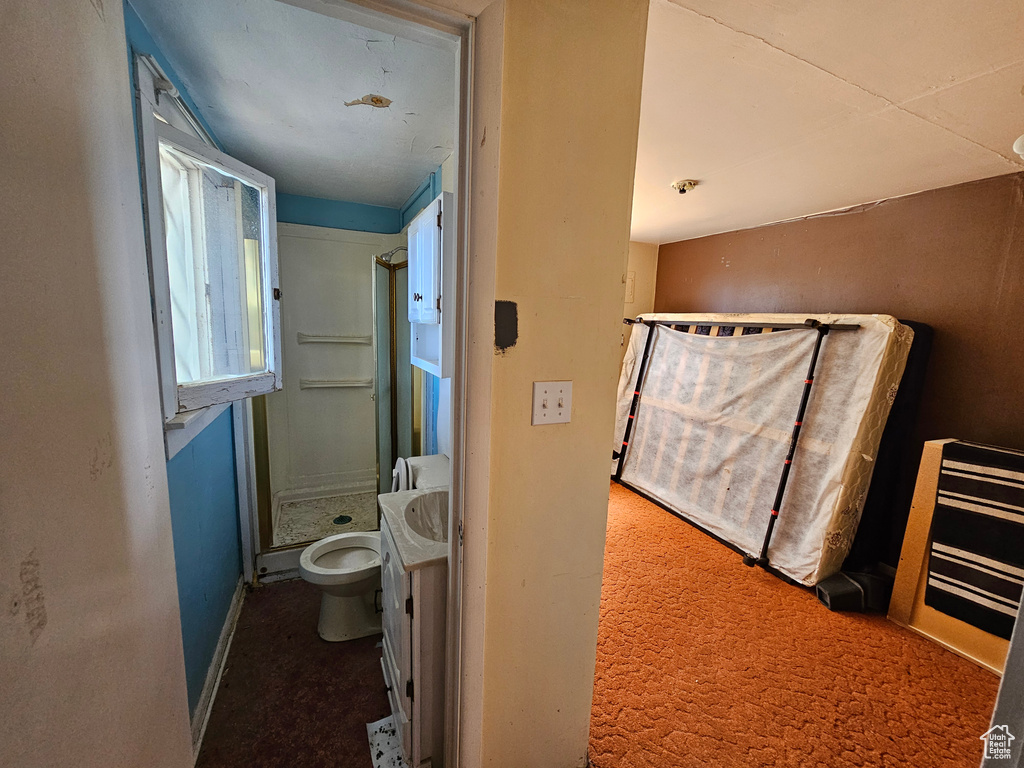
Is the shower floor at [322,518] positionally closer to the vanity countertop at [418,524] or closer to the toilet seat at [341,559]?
the toilet seat at [341,559]

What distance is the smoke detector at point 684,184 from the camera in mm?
2201

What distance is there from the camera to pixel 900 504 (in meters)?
2.22

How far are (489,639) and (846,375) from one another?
236 cm

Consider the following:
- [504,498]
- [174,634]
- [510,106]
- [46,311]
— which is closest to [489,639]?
[504,498]

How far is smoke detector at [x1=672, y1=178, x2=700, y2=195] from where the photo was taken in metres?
2.20

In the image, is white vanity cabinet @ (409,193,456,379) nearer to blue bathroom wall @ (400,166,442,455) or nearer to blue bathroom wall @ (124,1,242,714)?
blue bathroom wall @ (400,166,442,455)

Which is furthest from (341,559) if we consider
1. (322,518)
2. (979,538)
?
(979,538)

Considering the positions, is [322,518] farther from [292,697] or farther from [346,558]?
[292,697]

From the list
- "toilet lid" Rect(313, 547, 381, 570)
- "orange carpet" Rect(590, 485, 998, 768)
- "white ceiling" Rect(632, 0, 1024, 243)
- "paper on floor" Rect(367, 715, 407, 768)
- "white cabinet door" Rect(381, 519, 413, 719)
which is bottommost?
"paper on floor" Rect(367, 715, 407, 768)

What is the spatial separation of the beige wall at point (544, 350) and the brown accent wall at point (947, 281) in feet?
7.32

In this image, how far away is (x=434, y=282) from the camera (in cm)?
160

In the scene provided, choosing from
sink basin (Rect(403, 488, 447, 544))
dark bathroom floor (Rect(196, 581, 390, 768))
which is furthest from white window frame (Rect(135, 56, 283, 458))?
dark bathroom floor (Rect(196, 581, 390, 768))

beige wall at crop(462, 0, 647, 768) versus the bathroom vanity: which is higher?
beige wall at crop(462, 0, 647, 768)

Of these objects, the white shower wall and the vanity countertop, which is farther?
the white shower wall
